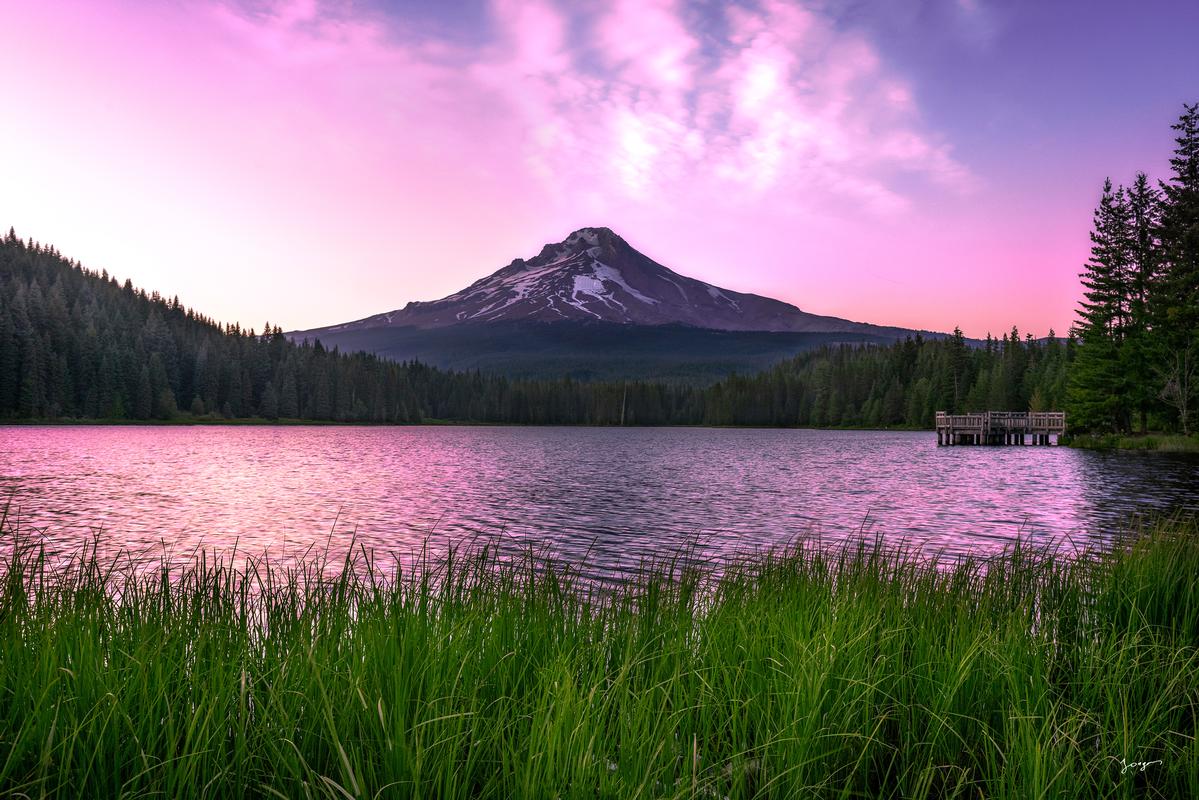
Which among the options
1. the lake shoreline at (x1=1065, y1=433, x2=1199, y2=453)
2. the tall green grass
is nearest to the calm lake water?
the lake shoreline at (x1=1065, y1=433, x2=1199, y2=453)

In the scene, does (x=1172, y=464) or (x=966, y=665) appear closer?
(x=966, y=665)

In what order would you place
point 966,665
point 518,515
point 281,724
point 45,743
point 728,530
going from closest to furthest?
point 45,743 < point 281,724 < point 966,665 < point 728,530 < point 518,515

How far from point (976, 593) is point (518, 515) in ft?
73.2

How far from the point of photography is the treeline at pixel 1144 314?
5266cm

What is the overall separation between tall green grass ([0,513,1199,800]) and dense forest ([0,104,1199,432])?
56821 millimetres

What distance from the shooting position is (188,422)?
14938 cm

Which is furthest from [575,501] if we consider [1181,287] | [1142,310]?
[1142,310]

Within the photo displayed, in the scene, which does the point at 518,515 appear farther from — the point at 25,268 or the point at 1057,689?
the point at 25,268

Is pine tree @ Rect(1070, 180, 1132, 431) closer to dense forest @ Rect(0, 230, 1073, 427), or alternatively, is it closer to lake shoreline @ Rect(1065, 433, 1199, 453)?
lake shoreline @ Rect(1065, 433, 1199, 453)

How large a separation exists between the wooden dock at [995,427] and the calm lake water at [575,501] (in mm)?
29700

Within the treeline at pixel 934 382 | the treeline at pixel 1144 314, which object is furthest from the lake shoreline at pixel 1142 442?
the treeline at pixel 934 382

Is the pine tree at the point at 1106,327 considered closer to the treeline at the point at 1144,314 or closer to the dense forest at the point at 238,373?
the treeline at the point at 1144,314

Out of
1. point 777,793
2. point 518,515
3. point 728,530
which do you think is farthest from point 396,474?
point 777,793

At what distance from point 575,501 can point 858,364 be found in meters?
156
